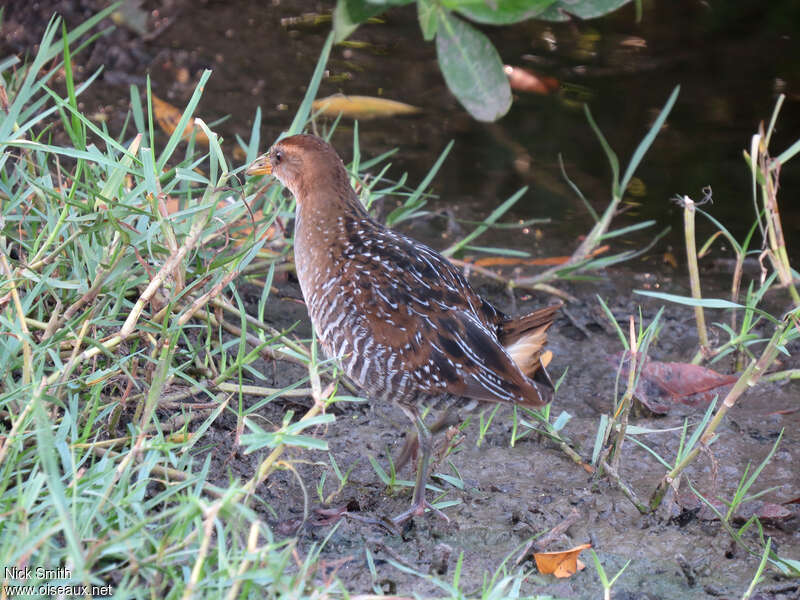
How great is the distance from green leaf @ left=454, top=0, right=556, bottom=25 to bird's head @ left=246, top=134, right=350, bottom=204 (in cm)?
120

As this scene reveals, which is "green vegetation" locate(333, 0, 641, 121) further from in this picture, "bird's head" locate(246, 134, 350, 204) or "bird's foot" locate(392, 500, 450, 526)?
"bird's foot" locate(392, 500, 450, 526)

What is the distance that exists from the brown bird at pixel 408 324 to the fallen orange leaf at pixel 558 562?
39 cm

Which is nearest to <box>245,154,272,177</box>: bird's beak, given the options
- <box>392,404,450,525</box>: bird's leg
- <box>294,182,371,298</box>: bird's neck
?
<box>294,182,371,298</box>: bird's neck

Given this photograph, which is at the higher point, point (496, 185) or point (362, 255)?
point (362, 255)

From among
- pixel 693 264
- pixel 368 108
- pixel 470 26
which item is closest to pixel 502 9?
pixel 470 26

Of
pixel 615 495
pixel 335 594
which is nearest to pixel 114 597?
pixel 335 594

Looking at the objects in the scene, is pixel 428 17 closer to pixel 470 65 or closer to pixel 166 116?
pixel 470 65

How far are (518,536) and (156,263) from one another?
52.4 inches

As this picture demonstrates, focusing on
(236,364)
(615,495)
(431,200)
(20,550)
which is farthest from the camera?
(431,200)

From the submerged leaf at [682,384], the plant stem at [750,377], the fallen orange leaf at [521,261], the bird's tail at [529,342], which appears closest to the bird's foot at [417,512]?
the bird's tail at [529,342]

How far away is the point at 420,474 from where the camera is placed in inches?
118

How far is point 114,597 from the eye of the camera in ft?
6.92

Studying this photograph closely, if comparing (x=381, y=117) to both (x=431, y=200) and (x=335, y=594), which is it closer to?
(x=431, y=200)

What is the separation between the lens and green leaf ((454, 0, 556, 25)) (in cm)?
236
